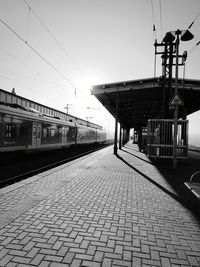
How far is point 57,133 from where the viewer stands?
62.3 feet

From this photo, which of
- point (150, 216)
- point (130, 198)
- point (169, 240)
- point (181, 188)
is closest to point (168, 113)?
point (181, 188)

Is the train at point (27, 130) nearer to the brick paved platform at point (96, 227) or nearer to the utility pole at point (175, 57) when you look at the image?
the brick paved platform at point (96, 227)

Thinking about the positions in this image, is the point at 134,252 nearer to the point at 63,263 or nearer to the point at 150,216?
the point at 63,263

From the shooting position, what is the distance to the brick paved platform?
3016 mm

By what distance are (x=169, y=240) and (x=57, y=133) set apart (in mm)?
16249

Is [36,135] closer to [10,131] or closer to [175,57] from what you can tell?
[10,131]

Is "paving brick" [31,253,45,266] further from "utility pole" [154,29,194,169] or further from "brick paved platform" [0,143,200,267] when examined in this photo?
"utility pole" [154,29,194,169]

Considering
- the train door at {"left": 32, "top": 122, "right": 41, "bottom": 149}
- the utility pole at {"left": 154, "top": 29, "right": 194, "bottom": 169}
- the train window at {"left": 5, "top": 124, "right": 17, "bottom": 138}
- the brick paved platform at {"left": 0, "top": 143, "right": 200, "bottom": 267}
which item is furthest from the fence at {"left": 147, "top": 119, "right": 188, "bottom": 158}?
the train window at {"left": 5, "top": 124, "right": 17, "bottom": 138}

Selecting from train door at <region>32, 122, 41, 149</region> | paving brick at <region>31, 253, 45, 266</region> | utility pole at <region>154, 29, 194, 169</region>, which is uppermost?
utility pole at <region>154, 29, 194, 169</region>

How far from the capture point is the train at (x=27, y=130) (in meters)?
11.2

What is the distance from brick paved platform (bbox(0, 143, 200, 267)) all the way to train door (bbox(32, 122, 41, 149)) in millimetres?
7727

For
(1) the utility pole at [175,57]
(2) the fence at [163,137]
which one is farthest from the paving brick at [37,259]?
(2) the fence at [163,137]

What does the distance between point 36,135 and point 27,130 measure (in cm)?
124

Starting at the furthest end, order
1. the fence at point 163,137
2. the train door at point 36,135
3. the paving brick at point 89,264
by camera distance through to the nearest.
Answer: the train door at point 36,135, the fence at point 163,137, the paving brick at point 89,264
